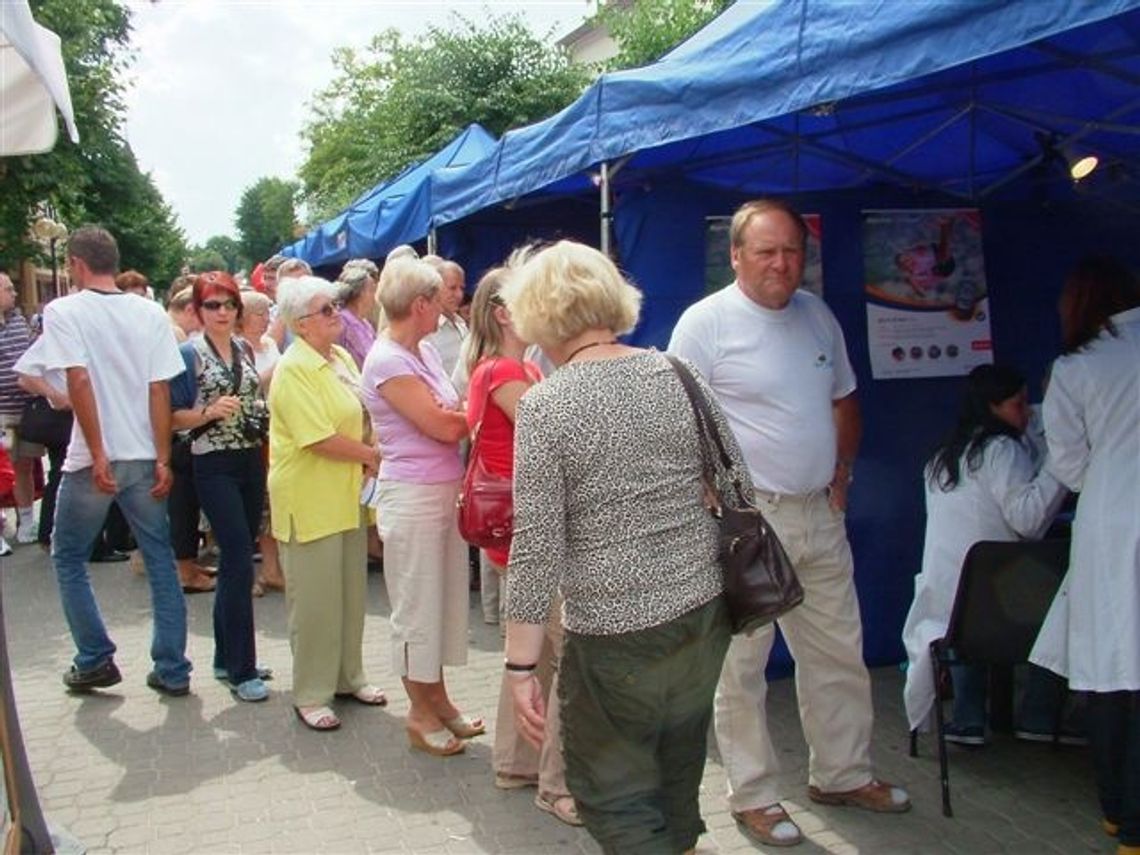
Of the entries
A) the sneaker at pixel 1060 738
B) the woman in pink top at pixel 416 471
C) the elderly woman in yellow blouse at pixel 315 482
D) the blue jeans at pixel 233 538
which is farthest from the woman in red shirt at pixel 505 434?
the sneaker at pixel 1060 738

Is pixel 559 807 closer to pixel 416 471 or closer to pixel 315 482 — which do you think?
pixel 416 471

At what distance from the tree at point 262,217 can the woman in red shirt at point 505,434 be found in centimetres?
9390

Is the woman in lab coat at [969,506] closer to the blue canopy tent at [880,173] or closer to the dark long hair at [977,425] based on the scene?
the dark long hair at [977,425]

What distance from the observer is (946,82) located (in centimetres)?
404

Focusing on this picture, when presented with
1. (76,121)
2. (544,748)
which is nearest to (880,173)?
(544,748)

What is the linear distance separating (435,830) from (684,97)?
8.36ft

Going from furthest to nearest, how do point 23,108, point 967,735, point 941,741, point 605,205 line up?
point 605,205
point 967,735
point 941,741
point 23,108

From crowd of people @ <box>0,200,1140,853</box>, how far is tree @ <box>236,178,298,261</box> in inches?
3642

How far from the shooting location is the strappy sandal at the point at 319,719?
446cm

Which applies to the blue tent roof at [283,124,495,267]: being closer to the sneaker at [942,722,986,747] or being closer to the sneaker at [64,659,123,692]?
the sneaker at [64,659,123,692]

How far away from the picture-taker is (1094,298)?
10.5 feet

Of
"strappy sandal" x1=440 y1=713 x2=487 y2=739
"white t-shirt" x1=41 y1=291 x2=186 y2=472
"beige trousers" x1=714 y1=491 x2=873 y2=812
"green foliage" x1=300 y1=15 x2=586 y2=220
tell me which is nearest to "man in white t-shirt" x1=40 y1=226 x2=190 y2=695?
"white t-shirt" x1=41 y1=291 x2=186 y2=472

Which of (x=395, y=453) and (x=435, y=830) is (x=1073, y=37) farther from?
(x=435, y=830)

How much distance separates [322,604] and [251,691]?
0.74 metres
